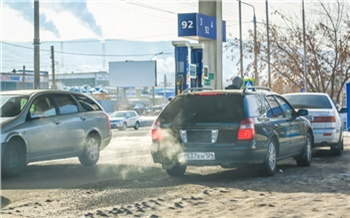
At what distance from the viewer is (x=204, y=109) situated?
34.4 ft

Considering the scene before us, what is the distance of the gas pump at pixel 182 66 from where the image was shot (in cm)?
2092

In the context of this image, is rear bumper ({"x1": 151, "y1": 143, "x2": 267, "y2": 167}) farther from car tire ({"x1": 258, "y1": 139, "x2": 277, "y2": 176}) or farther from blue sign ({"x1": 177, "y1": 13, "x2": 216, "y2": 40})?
blue sign ({"x1": 177, "y1": 13, "x2": 216, "y2": 40})

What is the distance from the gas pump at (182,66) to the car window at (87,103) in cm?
771

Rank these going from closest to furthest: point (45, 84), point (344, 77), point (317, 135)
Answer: point (317, 135), point (344, 77), point (45, 84)

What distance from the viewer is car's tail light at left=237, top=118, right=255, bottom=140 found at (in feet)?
32.7

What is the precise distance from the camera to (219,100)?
10.5 m

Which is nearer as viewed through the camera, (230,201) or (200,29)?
(230,201)

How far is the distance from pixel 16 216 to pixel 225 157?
149 inches

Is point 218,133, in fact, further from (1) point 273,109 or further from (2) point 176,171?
(1) point 273,109

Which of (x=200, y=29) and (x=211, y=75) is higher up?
(x=200, y=29)

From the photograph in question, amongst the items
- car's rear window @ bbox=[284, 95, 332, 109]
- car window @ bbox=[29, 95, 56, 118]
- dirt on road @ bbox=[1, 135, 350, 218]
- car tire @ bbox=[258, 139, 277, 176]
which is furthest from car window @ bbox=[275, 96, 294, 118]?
car window @ bbox=[29, 95, 56, 118]

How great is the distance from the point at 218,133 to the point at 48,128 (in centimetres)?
337

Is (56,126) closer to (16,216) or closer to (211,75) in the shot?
(16,216)

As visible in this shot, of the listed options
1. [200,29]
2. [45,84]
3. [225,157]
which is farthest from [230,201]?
[45,84]
